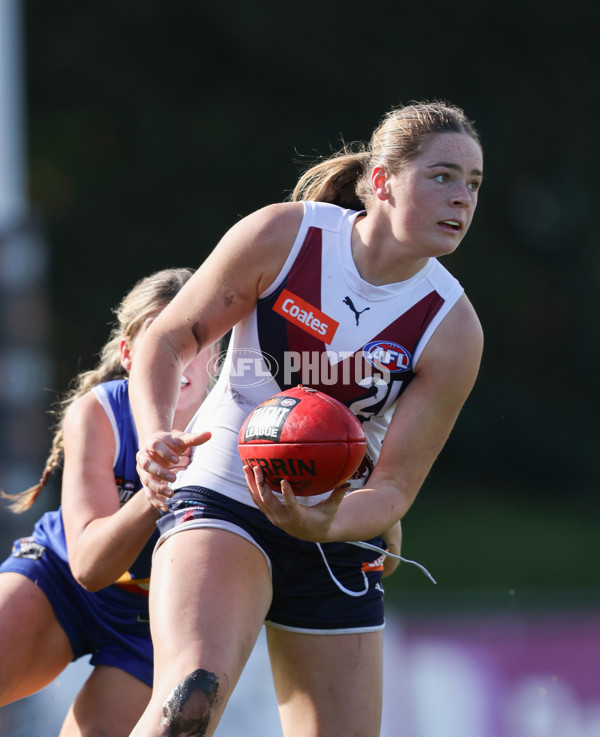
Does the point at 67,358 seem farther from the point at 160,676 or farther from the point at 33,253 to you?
the point at 160,676

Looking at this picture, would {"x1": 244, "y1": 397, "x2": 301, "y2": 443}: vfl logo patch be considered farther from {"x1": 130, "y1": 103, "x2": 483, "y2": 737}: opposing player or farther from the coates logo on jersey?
the coates logo on jersey

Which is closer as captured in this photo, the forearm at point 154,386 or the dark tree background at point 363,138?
the forearm at point 154,386

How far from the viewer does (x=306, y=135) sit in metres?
16.3

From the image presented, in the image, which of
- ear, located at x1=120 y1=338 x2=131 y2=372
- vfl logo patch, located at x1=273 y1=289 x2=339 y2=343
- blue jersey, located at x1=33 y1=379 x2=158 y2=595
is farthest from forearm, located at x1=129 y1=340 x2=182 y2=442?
ear, located at x1=120 y1=338 x2=131 y2=372

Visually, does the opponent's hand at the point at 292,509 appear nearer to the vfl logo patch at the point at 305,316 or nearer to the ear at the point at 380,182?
the vfl logo patch at the point at 305,316

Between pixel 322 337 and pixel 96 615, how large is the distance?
4.69 ft

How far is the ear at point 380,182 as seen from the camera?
321 cm

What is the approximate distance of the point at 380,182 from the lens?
3.22 meters

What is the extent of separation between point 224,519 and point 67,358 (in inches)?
522

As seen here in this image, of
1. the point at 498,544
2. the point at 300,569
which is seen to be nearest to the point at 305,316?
the point at 300,569

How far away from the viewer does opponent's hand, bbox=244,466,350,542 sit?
8.99ft

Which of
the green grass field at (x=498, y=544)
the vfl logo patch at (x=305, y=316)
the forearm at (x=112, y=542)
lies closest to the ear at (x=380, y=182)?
the vfl logo patch at (x=305, y=316)

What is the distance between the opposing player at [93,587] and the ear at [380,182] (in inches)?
38.4

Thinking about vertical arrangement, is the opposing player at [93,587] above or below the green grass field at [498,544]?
above
